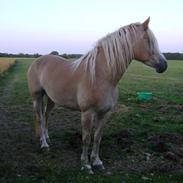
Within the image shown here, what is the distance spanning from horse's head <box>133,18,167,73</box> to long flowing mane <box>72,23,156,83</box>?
6 centimetres

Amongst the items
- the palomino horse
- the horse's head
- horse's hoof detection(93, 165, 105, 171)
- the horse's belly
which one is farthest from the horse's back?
horse's hoof detection(93, 165, 105, 171)

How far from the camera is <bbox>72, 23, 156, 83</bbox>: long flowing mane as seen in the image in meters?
5.47

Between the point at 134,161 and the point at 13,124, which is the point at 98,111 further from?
the point at 13,124

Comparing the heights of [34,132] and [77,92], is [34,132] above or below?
below

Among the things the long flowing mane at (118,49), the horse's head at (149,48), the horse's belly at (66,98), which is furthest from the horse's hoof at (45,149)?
the horse's head at (149,48)

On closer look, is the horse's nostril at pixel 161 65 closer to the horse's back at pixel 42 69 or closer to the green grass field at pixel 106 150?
the green grass field at pixel 106 150

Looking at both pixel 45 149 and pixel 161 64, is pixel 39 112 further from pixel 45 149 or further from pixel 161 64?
pixel 161 64

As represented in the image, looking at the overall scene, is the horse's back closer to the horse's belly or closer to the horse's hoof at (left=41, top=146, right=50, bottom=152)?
the horse's belly

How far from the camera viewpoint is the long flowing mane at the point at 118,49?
5.47m

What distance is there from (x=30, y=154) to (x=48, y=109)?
1.49m

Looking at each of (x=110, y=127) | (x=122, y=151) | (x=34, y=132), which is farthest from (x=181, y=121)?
(x=34, y=132)

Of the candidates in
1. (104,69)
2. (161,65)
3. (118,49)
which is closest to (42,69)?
(104,69)

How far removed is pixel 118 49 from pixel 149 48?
1.65ft

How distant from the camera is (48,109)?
24.8 ft
